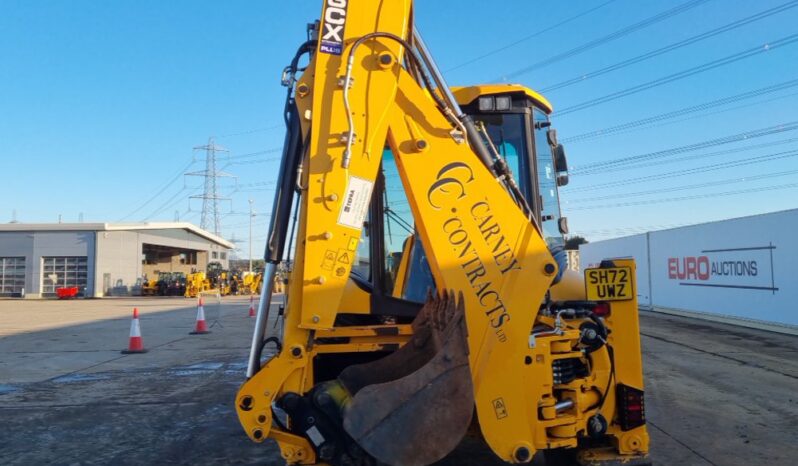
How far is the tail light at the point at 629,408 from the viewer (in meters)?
3.80

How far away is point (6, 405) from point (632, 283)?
23.8ft

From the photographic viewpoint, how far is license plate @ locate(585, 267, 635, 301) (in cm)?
384

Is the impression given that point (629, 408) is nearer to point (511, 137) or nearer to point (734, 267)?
point (511, 137)

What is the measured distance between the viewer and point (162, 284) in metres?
42.6

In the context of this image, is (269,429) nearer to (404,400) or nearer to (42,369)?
(404,400)

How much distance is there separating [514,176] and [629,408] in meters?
1.83

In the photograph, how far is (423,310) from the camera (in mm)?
3760

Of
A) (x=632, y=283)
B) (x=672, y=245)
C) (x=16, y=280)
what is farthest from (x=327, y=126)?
(x=16, y=280)

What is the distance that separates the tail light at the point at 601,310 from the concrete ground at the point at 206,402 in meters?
1.64

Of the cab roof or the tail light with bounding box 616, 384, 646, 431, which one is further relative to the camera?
the cab roof

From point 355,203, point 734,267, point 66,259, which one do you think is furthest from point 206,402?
point 66,259

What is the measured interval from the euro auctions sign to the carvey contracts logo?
13865mm

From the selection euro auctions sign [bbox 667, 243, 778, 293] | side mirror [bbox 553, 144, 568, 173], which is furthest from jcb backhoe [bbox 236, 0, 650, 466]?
euro auctions sign [bbox 667, 243, 778, 293]

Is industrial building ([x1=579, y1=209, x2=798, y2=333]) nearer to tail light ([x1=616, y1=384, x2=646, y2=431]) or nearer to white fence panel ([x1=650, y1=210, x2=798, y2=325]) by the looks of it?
white fence panel ([x1=650, y1=210, x2=798, y2=325])
